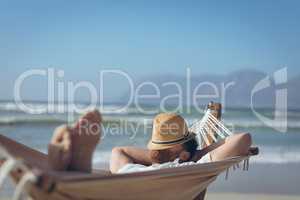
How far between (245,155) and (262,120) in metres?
8.56

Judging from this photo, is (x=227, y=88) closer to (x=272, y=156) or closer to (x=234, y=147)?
(x=272, y=156)

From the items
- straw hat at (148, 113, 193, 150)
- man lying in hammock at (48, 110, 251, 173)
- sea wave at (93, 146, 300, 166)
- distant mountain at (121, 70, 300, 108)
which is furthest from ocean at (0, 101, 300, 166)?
straw hat at (148, 113, 193, 150)

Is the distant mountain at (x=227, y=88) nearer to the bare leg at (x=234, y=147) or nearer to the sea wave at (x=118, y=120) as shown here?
the sea wave at (x=118, y=120)

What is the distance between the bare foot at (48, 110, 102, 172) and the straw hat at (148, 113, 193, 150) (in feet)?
1.70

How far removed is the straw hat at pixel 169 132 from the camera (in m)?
2.13

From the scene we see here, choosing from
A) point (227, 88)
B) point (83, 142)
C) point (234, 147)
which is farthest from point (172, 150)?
point (227, 88)

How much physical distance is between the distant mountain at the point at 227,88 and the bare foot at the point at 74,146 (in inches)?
399

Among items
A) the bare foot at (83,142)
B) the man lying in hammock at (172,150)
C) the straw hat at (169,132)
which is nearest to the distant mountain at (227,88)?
the man lying in hammock at (172,150)

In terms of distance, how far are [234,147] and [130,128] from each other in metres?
7.66

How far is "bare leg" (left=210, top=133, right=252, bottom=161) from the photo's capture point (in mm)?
2076

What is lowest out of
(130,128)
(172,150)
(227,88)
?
(130,128)

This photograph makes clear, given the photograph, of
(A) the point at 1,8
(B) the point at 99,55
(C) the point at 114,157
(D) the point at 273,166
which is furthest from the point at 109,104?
(C) the point at 114,157

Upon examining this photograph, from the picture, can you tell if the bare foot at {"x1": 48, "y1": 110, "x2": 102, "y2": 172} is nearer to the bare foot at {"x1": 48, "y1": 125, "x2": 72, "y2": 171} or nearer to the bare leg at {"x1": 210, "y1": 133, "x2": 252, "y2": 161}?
the bare foot at {"x1": 48, "y1": 125, "x2": 72, "y2": 171}

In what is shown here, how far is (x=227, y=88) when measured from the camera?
13.9 m
